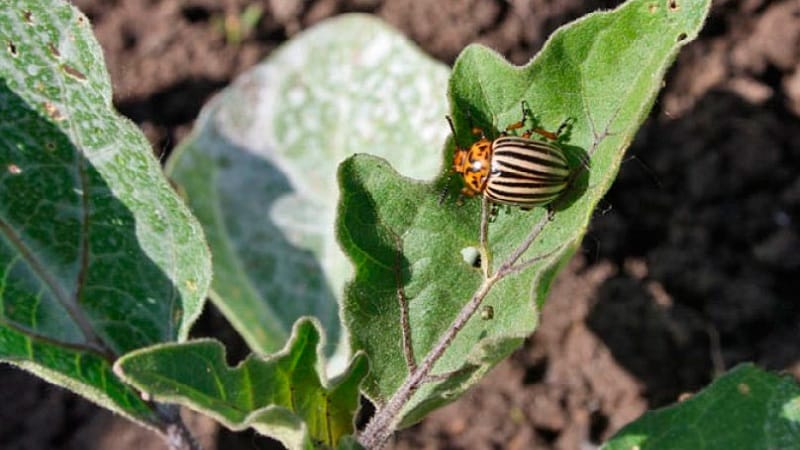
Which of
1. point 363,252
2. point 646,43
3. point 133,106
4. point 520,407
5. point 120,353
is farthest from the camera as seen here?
point 133,106

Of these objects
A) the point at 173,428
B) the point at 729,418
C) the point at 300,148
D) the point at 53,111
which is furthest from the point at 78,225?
the point at 729,418

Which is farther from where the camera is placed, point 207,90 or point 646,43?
point 207,90

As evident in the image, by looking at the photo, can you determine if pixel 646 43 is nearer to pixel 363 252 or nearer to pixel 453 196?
pixel 453 196

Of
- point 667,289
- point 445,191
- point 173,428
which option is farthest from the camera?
point 667,289

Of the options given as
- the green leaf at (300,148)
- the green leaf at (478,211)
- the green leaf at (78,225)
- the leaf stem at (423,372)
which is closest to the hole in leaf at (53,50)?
the green leaf at (78,225)

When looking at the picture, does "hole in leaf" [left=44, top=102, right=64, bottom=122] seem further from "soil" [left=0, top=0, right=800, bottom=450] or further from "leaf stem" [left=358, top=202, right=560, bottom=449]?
"soil" [left=0, top=0, right=800, bottom=450]

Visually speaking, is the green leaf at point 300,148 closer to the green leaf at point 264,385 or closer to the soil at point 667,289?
the soil at point 667,289

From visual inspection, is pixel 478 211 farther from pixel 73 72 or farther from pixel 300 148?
pixel 300 148

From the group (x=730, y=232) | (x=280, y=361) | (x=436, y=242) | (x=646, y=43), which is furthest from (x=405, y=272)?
(x=730, y=232)
